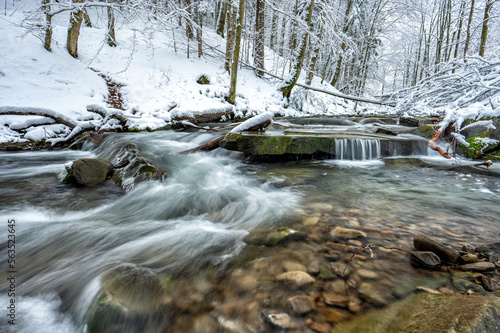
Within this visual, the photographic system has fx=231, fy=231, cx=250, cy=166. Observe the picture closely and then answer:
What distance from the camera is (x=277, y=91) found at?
46.6 ft

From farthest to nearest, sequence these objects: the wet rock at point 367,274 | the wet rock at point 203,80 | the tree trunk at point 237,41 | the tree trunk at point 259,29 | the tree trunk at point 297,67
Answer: the tree trunk at point 259,29 → the wet rock at point 203,80 → the tree trunk at point 297,67 → the tree trunk at point 237,41 → the wet rock at point 367,274

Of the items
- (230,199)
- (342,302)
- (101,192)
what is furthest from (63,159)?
(342,302)

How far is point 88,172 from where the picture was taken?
11.6ft

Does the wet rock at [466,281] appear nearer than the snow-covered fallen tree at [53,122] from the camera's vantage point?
Yes

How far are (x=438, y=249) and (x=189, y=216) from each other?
2.34m

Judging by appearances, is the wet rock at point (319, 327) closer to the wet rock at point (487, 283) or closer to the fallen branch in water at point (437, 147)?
the wet rock at point (487, 283)

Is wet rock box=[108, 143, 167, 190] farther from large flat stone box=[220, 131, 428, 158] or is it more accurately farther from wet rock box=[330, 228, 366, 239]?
wet rock box=[330, 228, 366, 239]

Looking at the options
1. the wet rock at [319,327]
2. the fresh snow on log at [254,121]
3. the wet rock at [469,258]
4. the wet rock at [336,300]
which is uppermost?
the fresh snow on log at [254,121]

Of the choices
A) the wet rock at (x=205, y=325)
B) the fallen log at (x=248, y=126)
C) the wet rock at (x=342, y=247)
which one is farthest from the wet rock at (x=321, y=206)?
the fallen log at (x=248, y=126)

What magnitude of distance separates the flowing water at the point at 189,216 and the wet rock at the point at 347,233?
3.9 inches

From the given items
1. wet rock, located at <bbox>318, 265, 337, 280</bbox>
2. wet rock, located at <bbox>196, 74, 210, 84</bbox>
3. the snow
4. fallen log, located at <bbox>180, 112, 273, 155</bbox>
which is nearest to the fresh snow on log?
fallen log, located at <bbox>180, 112, 273, 155</bbox>

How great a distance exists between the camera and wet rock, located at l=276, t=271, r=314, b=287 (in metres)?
1.48

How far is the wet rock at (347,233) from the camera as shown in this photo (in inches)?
79.2

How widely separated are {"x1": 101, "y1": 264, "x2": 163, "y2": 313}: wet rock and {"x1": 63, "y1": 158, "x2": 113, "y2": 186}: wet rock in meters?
2.39
